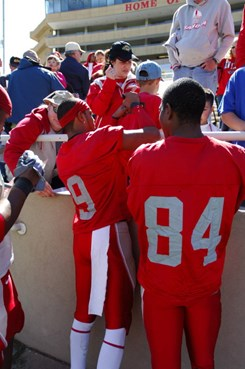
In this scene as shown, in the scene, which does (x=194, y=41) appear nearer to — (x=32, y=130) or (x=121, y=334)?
(x=32, y=130)

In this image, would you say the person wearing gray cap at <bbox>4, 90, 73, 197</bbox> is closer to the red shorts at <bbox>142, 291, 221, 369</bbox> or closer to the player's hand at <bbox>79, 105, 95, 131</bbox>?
the player's hand at <bbox>79, 105, 95, 131</bbox>

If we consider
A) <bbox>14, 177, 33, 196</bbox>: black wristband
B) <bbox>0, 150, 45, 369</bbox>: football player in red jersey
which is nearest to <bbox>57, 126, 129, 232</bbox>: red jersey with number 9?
<bbox>0, 150, 45, 369</bbox>: football player in red jersey

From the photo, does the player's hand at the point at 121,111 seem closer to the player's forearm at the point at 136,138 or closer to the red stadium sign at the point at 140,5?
the player's forearm at the point at 136,138

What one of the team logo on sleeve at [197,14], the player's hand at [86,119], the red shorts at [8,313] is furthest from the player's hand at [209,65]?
the red shorts at [8,313]

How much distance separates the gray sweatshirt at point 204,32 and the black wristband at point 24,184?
115 inches

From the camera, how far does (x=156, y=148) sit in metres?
2.18

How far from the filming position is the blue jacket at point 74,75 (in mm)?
6742

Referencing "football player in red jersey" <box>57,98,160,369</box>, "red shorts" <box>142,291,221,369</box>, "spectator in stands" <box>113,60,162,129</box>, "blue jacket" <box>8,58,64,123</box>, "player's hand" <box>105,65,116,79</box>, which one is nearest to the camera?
"red shorts" <box>142,291,221,369</box>

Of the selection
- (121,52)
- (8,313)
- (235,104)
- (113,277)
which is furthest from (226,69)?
(8,313)

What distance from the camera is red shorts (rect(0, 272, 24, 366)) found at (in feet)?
8.29

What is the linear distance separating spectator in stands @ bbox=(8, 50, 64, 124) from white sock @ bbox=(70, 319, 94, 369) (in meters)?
3.07

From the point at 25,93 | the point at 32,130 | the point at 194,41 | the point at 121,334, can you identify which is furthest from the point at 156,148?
the point at 25,93

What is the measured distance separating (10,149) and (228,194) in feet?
6.26

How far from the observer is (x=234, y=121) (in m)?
2.97
